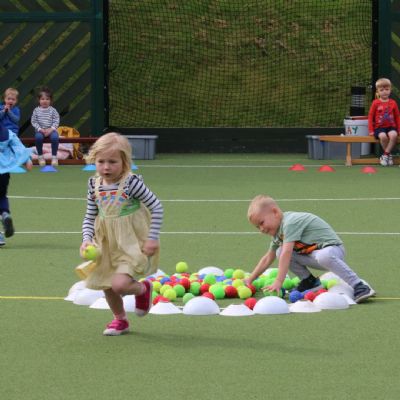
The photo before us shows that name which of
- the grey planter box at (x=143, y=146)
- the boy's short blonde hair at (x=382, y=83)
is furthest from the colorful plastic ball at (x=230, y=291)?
the grey planter box at (x=143, y=146)

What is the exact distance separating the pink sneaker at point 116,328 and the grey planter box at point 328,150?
42.8 feet

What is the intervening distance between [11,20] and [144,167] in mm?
3886

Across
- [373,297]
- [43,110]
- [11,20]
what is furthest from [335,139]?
[373,297]

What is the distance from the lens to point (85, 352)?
261 inches

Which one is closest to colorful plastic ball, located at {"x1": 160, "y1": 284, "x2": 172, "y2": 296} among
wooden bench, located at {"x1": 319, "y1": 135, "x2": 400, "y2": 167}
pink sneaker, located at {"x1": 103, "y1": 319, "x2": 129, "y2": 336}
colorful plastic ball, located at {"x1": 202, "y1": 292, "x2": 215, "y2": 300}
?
colorful plastic ball, located at {"x1": 202, "y1": 292, "x2": 215, "y2": 300}

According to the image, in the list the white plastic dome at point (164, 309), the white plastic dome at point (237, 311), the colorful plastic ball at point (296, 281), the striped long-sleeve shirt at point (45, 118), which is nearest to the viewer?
the white plastic dome at point (237, 311)

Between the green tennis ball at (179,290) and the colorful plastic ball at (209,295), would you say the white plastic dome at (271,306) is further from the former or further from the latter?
the green tennis ball at (179,290)

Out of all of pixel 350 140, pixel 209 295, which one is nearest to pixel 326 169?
pixel 350 140

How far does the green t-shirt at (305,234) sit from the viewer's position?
7977 mm

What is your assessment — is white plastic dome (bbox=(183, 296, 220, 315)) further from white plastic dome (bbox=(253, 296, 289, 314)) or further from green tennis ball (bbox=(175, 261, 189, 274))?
green tennis ball (bbox=(175, 261, 189, 274))

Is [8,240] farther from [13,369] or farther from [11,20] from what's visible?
[11,20]

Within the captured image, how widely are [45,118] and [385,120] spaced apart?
5.19 meters

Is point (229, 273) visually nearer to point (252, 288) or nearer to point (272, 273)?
point (272, 273)

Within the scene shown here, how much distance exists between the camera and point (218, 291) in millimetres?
8180
